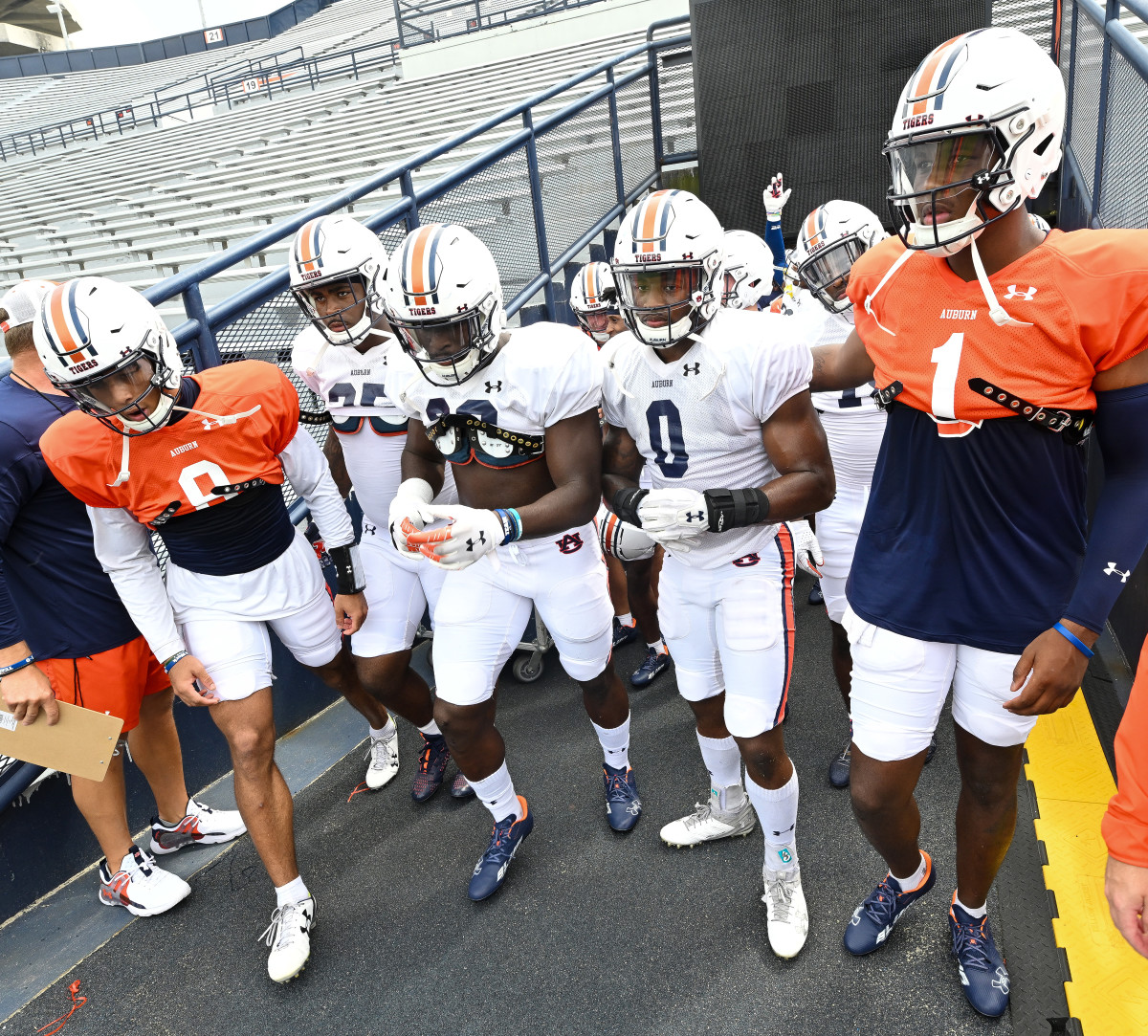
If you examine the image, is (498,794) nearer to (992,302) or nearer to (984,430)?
(984,430)

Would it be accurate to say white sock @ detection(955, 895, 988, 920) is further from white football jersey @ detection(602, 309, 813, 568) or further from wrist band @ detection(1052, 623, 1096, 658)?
white football jersey @ detection(602, 309, 813, 568)

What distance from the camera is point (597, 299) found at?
4625 millimetres

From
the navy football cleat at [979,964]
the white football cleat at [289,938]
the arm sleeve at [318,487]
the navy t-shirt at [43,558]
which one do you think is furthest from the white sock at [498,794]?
the navy football cleat at [979,964]

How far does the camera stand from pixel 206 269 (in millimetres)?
3244

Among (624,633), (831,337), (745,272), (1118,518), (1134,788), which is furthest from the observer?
(624,633)

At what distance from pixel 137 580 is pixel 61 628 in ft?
1.15

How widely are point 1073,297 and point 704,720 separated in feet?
5.41

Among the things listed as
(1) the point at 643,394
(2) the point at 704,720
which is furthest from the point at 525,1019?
(1) the point at 643,394

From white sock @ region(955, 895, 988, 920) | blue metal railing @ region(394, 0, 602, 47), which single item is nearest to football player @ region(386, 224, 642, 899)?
white sock @ region(955, 895, 988, 920)

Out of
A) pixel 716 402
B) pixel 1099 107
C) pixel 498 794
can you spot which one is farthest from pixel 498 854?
→ pixel 1099 107

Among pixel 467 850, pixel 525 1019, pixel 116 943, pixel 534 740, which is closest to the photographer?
pixel 525 1019

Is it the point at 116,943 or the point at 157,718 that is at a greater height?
the point at 157,718

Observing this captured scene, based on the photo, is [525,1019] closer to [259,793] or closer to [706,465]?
[259,793]

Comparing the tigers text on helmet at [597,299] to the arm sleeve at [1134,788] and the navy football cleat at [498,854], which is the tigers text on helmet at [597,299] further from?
the arm sleeve at [1134,788]
